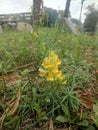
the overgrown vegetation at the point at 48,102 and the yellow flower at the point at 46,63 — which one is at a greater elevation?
the yellow flower at the point at 46,63

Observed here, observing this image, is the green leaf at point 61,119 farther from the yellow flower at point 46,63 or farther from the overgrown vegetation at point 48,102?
the yellow flower at point 46,63

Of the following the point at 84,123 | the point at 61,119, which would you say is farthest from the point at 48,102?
the point at 84,123

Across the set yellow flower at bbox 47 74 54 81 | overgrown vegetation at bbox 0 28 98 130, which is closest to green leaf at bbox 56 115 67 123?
overgrown vegetation at bbox 0 28 98 130

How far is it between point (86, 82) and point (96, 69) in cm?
38

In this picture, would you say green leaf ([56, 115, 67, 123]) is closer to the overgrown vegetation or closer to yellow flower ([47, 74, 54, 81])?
the overgrown vegetation

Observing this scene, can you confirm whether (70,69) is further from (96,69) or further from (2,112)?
(2,112)

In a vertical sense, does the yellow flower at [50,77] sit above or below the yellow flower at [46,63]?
below

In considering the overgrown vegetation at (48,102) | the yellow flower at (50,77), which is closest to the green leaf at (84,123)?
the overgrown vegetation at (48,102)

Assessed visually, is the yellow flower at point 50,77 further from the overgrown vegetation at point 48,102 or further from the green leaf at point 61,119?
the green leaf at point 61,119

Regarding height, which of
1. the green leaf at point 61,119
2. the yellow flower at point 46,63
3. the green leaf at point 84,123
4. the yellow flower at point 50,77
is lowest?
the green leaf at point 84,123

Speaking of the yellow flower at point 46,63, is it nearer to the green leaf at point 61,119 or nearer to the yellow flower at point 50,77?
the yellow flower at point 50,77

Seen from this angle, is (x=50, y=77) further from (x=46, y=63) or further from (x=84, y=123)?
(x=84, y=123)

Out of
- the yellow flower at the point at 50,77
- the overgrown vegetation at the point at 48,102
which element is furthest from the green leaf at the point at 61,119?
the yellow flower at the point at 50,77

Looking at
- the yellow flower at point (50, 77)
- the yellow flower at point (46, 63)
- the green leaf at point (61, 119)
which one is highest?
the yellow flower at point (46, 63)
